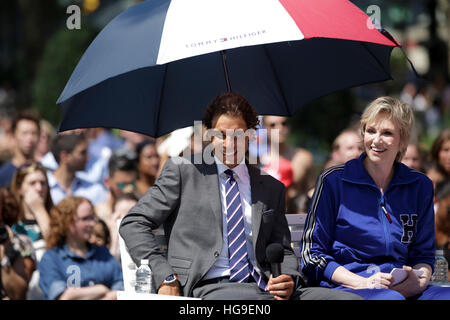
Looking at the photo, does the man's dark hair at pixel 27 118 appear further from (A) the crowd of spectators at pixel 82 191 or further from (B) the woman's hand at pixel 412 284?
(B) the woman's hand at pixel 412 284

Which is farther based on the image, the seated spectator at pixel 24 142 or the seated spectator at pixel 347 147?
the seated spectator at pixel 24 142

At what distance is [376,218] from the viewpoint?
4.64m

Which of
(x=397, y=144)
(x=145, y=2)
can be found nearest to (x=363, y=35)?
(x=397, y=144)

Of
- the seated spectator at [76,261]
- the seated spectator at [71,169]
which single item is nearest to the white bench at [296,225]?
the seated spectator at [76,261]

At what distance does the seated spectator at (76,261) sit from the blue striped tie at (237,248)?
205 centimetres

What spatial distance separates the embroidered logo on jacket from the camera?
185 inches

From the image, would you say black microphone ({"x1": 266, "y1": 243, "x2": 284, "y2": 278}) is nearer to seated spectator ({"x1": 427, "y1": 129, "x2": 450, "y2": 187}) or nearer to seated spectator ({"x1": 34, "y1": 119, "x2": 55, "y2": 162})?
seated spectator ({"x1": 427, "y1": 129, "x2": 450, "y2": 187})

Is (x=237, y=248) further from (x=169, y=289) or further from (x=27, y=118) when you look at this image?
(x=27, y=118)

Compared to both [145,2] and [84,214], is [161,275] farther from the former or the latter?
[84,214]

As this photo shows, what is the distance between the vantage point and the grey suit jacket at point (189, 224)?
4.41 metres

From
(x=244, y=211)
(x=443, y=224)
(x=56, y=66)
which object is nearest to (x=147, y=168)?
(x=443, y=224)

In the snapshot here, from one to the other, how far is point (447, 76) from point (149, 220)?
18868 mm

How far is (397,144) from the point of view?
4.72 m

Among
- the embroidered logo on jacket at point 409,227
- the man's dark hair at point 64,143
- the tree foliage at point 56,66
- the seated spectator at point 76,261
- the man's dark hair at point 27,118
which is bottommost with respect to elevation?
the seated spectator at point 76,261
